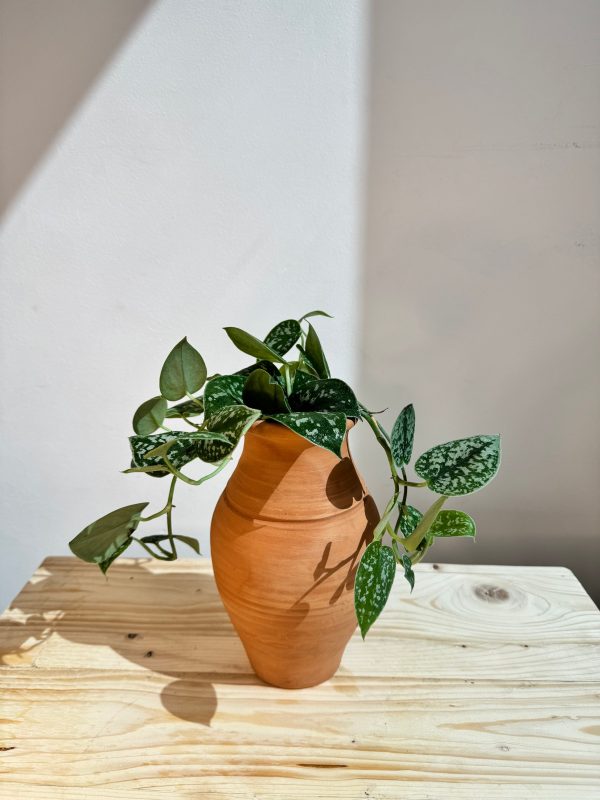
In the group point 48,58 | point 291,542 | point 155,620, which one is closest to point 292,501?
point 291,542

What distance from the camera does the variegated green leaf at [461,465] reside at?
651mm

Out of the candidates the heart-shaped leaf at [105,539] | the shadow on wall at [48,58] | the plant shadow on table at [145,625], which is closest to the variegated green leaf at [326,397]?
the heart-shaped leaf at [105,539]

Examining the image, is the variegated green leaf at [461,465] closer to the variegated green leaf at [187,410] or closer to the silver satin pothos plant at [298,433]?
the silver satin pothos plant at [298,433]

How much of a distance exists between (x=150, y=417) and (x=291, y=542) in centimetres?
20

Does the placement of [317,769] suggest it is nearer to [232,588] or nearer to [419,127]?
[232,588]

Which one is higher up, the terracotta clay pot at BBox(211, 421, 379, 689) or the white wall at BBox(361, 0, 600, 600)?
the white wall at BBox(361, 0, 600, 600)

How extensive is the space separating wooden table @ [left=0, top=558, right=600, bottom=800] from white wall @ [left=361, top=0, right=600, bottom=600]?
24 cm

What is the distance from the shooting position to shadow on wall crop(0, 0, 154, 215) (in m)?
0.98

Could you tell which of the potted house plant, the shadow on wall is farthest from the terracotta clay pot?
the shadow on wall

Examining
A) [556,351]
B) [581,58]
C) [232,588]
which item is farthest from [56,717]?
[581,58]

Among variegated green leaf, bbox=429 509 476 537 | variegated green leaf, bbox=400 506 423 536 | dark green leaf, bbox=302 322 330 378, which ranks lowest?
variegated green leaf, bbox=400 506 423 536

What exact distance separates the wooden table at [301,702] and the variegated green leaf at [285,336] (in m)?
0.38

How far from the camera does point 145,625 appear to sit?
88 cm

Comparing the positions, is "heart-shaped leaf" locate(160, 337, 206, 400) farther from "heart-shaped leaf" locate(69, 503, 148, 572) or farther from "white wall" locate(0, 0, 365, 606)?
"white wall" locate(0, 0, 365, 606)
